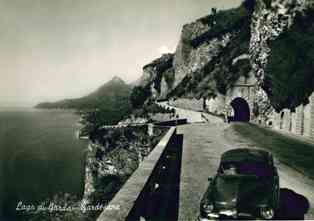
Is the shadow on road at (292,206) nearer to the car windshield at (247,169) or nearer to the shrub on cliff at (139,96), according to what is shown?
the car windshield at (247,169)

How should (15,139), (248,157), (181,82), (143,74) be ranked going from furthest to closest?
1. (143,74)
2. (15,139)
3. (181,82)
4. (248,157)

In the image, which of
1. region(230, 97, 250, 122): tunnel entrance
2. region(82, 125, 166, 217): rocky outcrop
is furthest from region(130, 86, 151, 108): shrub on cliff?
region(82, 125, 166, 217): rocky outcrop

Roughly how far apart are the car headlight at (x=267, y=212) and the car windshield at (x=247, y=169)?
1115 mm

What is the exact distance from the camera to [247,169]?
8266 mm

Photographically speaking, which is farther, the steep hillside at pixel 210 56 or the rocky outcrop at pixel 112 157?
the steep hillside at pixel 210 56

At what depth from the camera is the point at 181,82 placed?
279ft

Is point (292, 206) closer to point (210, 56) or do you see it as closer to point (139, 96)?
point (210, 56)

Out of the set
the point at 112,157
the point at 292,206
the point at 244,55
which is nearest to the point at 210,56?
the point at 244,55

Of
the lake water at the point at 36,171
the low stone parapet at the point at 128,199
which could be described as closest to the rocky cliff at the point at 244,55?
the low stone parapet at the point at 128,199

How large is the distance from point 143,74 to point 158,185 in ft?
358

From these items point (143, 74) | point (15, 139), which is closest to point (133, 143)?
point (15, 139)

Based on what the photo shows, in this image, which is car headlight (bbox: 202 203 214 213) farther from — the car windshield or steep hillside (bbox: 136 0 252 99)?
steep hillside (bbox: 136 0 252 99)

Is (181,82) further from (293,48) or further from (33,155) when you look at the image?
(293,48)

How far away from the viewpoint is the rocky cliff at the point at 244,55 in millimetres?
33156
